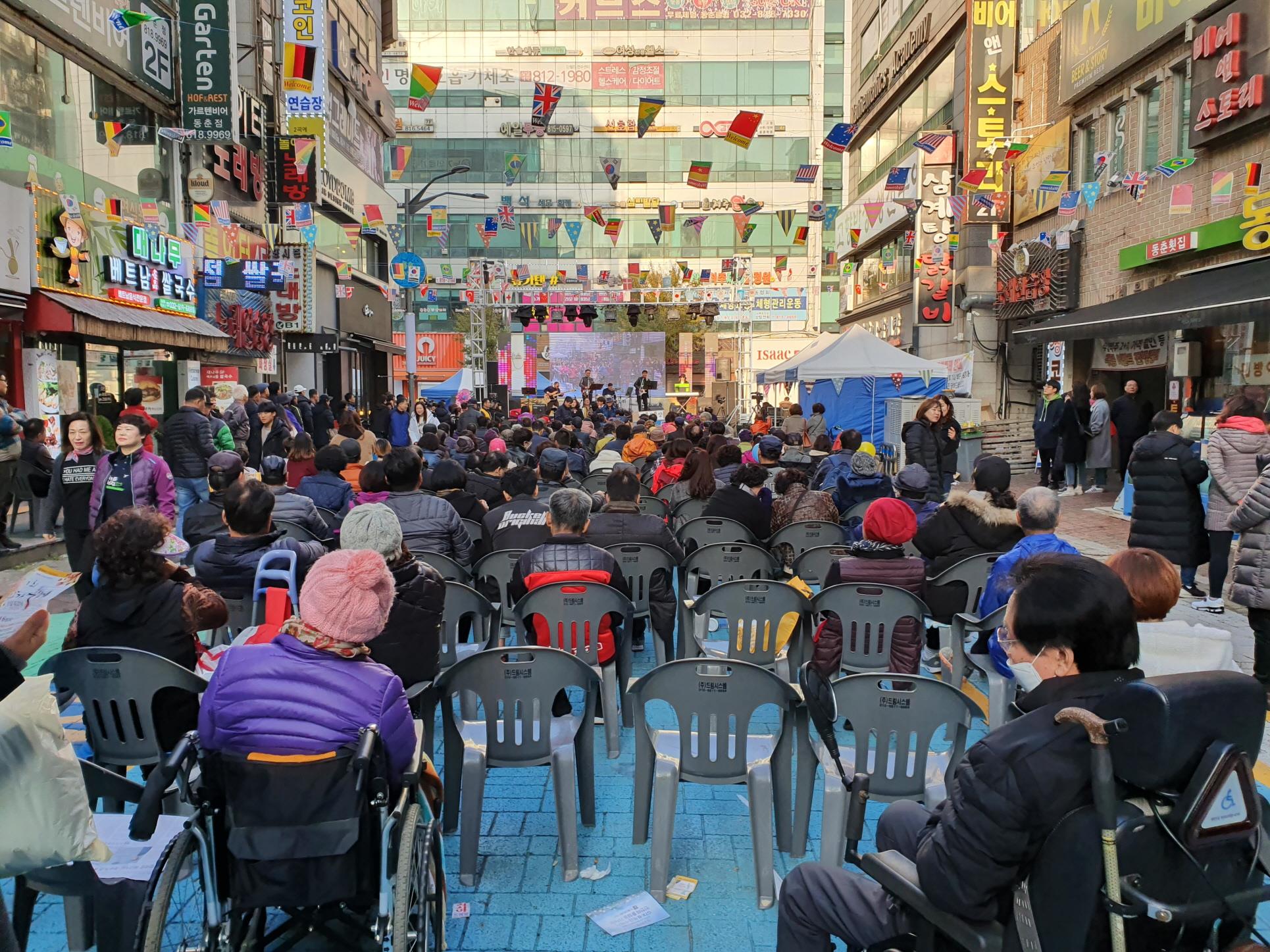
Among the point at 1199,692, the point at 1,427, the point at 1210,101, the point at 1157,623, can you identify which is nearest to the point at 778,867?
the point at 1157,623

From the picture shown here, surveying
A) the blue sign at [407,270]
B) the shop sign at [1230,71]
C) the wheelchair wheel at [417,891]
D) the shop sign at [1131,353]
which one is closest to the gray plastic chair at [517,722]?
the wheelchair wheel at [417,891]

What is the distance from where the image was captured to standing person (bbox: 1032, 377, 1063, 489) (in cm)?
1557

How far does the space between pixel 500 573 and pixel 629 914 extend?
3025mm

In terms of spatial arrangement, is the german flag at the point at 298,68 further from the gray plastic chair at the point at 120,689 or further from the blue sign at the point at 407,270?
the gray plastic chair at the point at 120,689

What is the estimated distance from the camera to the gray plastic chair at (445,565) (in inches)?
231

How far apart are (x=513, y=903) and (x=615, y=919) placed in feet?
1.32

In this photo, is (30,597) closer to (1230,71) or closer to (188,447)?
(188,447)

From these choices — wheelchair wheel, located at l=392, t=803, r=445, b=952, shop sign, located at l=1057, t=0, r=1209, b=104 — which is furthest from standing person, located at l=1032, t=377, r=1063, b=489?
wheelchair wheel, located at l=392, t=803, r=445, b=952

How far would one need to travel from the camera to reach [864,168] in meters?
39.0

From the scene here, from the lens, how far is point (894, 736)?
12.1ft

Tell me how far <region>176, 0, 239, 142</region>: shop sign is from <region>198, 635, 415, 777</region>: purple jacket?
17664mm

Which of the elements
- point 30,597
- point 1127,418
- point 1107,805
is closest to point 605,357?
point 1127,418

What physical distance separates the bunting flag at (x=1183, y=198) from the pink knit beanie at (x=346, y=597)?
14.3m

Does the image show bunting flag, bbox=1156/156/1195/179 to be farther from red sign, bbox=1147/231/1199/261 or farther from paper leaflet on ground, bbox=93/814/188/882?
paper leaflet on ground, bbox=93/814/188/882
